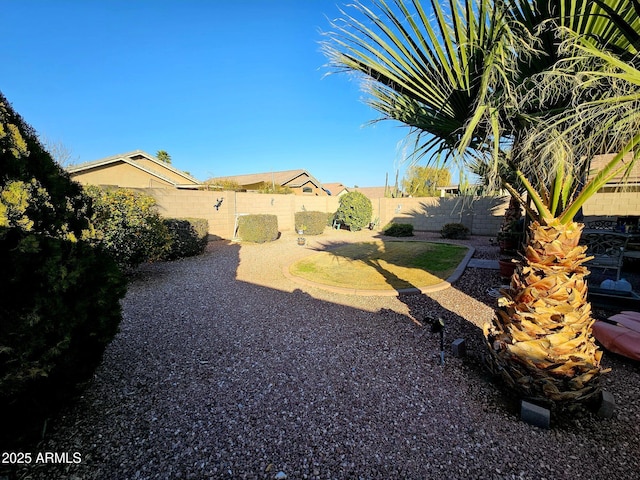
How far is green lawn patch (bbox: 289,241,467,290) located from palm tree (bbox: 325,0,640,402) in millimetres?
3246

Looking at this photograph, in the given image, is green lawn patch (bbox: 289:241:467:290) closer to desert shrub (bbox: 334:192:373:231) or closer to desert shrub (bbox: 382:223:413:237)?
desert shrub (bbox: 382:223:413:237)

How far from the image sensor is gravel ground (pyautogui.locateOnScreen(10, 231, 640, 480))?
178cm

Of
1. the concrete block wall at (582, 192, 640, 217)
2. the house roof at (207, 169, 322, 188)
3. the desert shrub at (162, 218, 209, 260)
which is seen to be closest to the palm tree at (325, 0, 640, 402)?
the desert shrub at (162, 218, 209, 260)

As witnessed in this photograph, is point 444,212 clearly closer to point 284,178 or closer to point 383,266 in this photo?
point 383,266

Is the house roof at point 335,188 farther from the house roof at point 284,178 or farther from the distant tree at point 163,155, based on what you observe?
the distant tree at point 163,155

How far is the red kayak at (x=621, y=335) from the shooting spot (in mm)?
2842

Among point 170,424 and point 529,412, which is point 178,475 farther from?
point 529,412

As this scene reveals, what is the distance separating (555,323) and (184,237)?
8.87m

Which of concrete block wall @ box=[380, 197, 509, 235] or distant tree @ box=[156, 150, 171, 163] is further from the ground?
distant tree @ box=[156, 150, 171, 163]

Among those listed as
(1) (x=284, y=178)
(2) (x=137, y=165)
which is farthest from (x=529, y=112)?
(1) (x=284, y=178)

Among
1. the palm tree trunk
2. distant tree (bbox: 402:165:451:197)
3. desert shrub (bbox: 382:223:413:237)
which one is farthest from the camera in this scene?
desert shrub (bbox: 382:223:413:237)

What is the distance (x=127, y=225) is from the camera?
5887mm

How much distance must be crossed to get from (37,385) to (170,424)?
93 cm

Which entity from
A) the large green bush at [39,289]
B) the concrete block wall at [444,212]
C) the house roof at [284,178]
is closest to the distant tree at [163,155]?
the house roof at [284,178]
